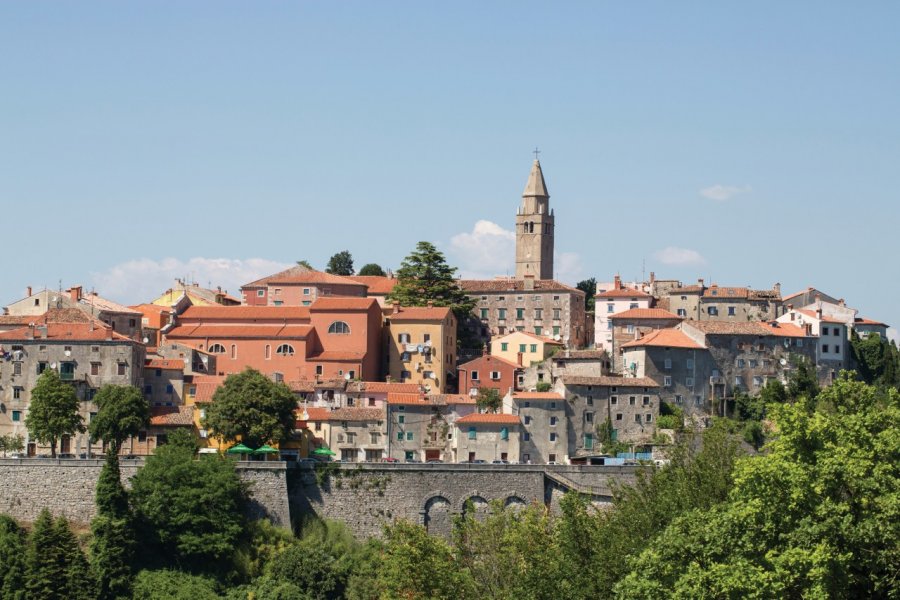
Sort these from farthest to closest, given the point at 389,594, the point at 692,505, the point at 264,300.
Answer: the point at 264,300
the point at 389,594
the point at 692,505

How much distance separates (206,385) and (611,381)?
2046cm

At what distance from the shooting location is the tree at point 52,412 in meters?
75.7

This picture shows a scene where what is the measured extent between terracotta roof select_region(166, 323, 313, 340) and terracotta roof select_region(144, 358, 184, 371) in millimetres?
4784

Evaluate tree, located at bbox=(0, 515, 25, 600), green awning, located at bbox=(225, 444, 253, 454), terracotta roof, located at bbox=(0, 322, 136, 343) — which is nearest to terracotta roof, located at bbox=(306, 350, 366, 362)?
terracotta roof, located at bbox=(0, 322, 136, 343)

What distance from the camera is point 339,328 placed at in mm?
86562

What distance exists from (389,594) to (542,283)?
43.6 meters

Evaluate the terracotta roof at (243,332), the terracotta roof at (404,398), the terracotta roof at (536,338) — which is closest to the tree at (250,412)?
the terracotta roof at (404,398)

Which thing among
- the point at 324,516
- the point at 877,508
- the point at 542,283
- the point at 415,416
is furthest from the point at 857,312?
the point at 877,508

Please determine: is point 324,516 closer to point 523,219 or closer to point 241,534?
point 241,534

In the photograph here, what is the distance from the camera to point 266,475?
72.2 m

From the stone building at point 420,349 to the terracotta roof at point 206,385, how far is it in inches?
412

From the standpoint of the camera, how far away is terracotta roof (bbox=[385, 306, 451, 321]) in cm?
8869

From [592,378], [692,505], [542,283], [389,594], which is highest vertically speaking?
[542,283]

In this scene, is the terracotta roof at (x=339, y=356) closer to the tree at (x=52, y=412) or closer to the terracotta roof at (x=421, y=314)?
the terracotta roof at (x=421, y=314)
